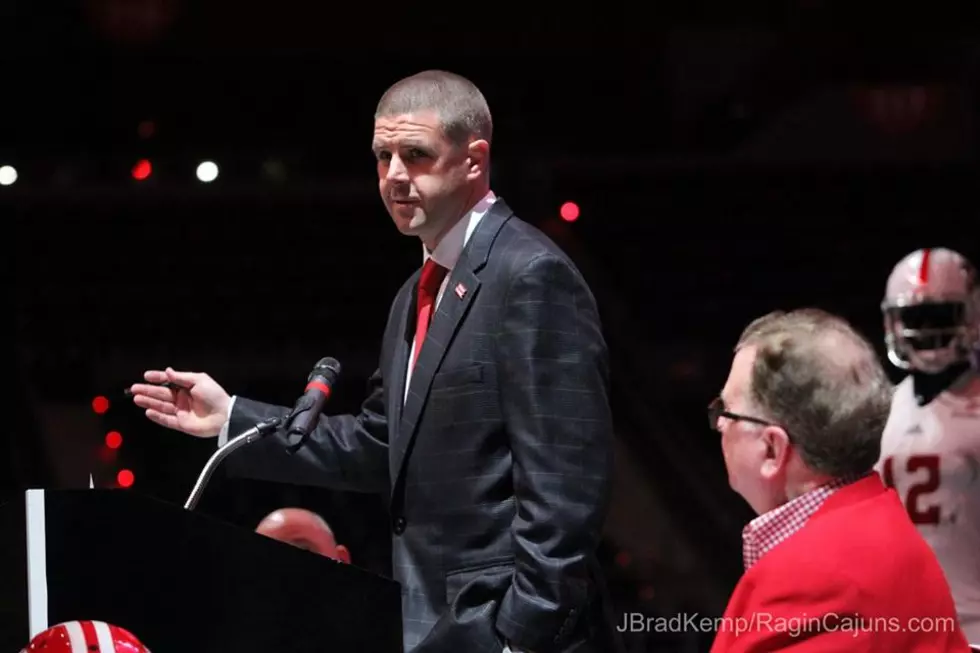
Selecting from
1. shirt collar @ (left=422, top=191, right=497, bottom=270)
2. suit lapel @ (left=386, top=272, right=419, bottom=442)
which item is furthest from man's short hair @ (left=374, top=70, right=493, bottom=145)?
suit lapel @ (left=386, top=272, right=419, bottom=442)

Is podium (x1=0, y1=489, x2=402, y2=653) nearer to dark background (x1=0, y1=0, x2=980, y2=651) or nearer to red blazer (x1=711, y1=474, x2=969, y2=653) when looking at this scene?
red blazer (x1=711, y1=474, x2=969, y2=653)

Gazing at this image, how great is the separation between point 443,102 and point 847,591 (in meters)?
0.90

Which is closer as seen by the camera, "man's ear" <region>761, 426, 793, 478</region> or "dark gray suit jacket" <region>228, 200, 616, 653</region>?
"man's ear" <region>761, 426, 793, 478</region>

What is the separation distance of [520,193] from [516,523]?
122 inches

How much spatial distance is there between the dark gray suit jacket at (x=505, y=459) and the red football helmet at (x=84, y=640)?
452 millimetres

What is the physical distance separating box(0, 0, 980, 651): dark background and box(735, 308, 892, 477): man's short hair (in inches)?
113

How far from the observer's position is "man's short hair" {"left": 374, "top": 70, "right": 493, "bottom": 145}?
2.11 meters

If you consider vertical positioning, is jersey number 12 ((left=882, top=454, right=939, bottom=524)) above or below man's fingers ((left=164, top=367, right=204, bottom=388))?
below

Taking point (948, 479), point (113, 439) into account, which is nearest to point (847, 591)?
point (948, 479)

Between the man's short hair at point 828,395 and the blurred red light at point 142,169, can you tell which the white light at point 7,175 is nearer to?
the blurred red light at point 142,169

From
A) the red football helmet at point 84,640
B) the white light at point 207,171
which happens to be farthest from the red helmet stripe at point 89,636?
the white light at point 207,171

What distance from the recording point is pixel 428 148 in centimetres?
210

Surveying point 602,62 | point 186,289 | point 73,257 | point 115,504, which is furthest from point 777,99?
point 115,504

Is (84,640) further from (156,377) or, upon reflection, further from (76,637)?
(156,377)
